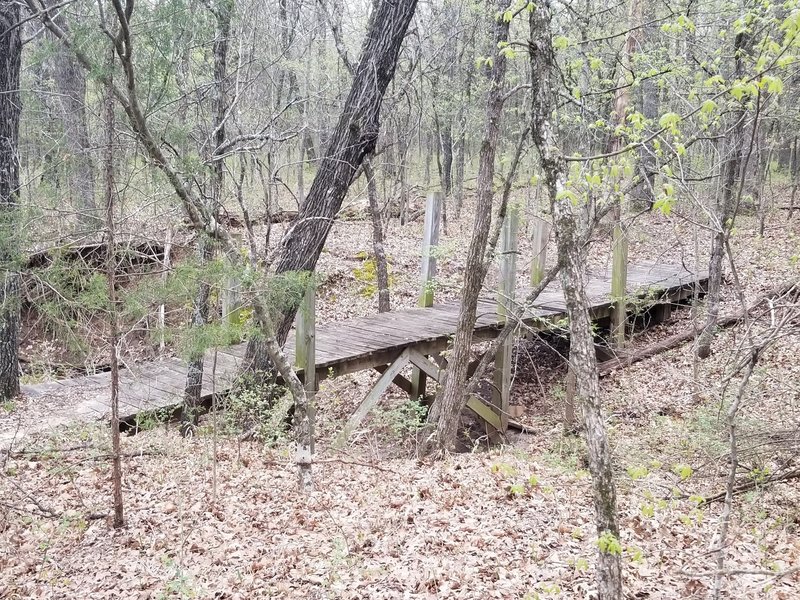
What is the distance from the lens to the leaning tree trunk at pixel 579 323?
311 centimetres

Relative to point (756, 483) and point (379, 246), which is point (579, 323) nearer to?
point (756, 483)

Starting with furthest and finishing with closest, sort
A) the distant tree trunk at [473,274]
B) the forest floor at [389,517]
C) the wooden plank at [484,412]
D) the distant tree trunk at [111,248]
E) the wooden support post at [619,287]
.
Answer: the wooden support post at [619,287] → the wooden plank at [484,412] → the distant tree trunk at [473,274] → the distant tree trunk at [111,248] → the forest floor at [389,517]

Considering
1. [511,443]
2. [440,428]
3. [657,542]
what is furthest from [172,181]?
[511,443]

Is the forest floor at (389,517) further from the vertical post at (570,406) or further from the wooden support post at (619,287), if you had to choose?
the wooden support post at (619,287)

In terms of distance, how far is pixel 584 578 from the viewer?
406cm

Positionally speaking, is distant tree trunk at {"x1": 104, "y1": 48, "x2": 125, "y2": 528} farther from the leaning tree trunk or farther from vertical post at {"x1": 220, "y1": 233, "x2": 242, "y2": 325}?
the leaning tree trunk

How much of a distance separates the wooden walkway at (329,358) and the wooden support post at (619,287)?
362mm

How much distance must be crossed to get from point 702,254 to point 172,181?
14844mm

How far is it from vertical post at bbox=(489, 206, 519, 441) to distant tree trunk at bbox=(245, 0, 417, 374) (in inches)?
100

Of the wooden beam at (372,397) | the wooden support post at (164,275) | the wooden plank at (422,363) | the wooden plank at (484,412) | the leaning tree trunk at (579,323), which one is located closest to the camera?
the leaning tree trunk at (579,323)

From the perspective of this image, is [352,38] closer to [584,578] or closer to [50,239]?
[50,239]

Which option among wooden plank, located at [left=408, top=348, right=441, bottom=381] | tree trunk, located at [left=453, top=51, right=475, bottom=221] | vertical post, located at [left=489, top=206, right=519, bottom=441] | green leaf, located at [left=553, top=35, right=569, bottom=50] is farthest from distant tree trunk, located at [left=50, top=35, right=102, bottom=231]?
tree trunk, located at [left=453, top=51, right=475, bottom=221]

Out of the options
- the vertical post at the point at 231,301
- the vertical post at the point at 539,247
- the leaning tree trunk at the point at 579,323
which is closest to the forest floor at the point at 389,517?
the leaning tree trunk at the point at 579,323

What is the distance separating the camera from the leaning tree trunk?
3.11 metres
